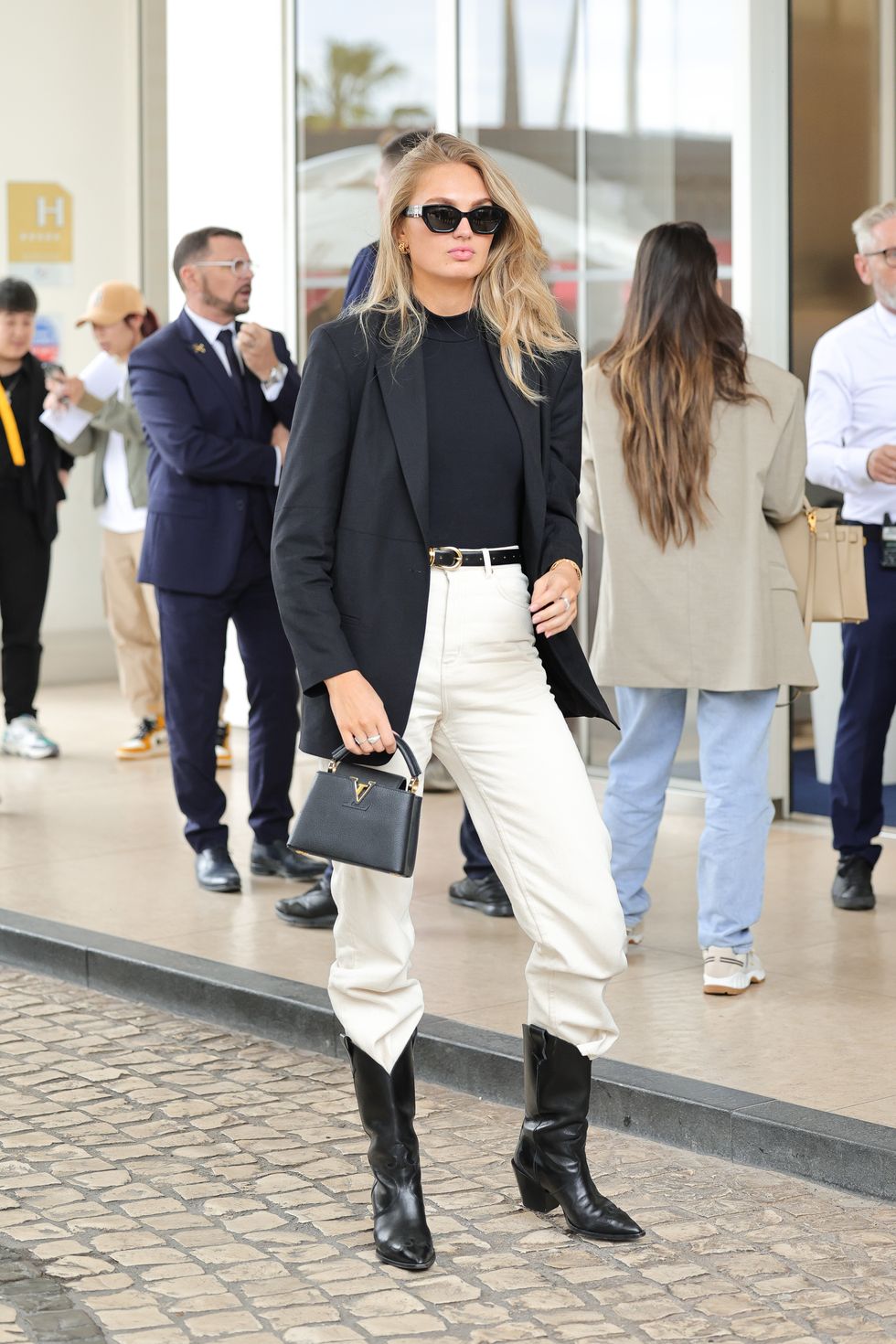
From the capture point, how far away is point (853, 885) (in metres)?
6.59

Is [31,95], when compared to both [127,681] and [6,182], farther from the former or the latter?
[127,681]

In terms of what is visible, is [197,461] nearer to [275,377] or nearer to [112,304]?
[275,377]

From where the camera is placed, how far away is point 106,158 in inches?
509

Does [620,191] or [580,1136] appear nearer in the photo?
[580,1136]

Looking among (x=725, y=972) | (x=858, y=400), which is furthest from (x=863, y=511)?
(x=725, y=972)

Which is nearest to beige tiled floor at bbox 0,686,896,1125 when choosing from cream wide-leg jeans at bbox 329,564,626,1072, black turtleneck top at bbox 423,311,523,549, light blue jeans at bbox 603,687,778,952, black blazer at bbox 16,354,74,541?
light blue jeans at bbox 603,687,778,952

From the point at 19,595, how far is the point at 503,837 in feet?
21.7

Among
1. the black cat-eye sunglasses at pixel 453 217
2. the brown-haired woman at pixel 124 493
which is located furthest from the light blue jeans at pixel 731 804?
the brown-haired woman at pixel 124 493

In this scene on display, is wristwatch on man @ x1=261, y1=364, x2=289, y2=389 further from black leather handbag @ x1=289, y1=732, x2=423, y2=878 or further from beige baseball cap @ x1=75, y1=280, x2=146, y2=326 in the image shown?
black leather handbag @ x1=289, y1=732, x2=423, y2=878

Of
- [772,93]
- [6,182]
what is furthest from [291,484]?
[6,182]

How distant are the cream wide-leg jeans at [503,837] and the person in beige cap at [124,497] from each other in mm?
5763

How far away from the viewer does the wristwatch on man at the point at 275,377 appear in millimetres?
6941

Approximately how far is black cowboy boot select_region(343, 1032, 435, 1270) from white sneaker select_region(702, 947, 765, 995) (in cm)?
177

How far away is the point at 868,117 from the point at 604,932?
17.5 feet
